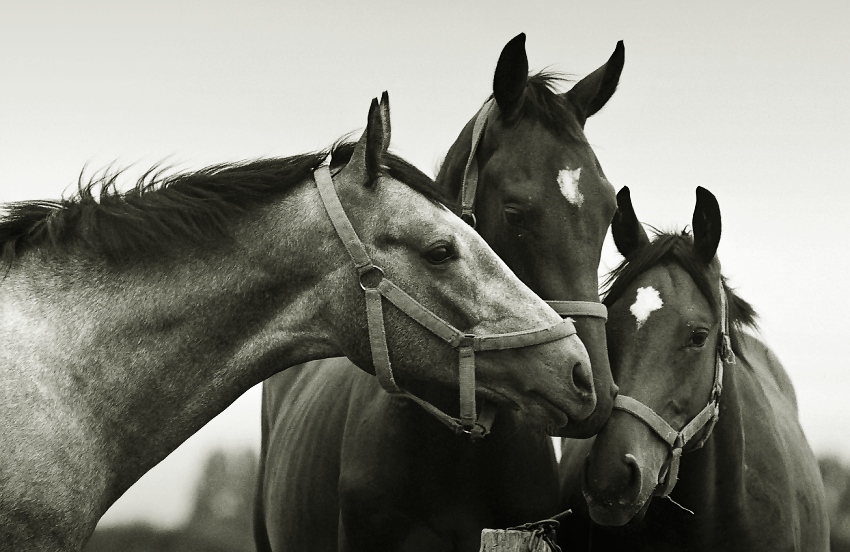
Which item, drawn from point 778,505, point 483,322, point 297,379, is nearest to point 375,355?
point 483,322

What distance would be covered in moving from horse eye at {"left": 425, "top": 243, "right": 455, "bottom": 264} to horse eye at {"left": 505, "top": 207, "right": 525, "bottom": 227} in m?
0.68

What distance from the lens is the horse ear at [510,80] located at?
13.1 ft

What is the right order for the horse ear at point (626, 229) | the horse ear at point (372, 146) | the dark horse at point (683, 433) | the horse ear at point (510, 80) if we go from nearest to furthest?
1. the horse ear at point (372, 146)
2. the horse ear at point (510, 80)
3. the dark horse at point (683, 433)
4. the horse ear at point (626, 229)

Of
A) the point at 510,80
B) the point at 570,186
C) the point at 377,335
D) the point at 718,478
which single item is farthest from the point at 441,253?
the point at 718,478

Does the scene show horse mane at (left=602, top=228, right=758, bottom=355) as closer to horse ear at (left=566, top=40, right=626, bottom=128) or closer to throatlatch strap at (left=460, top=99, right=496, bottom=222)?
horse ear at (left=566, top=40, right=626, bottom=128)

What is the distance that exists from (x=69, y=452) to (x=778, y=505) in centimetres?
351

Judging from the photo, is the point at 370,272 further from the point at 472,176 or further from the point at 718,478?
the point at 718,478

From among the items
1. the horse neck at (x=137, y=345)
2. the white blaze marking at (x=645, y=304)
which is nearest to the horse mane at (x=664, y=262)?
the white blaze marking at (x=645, y=304)

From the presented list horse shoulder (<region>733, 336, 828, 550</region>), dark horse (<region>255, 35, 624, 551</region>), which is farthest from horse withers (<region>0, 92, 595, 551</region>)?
horse shoulder (<region>733, 336, 828, 550</region>)

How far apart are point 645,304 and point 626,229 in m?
0.68

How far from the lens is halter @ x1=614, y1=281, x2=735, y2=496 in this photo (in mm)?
4152

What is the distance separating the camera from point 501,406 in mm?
3750

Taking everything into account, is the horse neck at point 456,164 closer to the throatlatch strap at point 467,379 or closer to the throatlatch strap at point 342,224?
the throatlatch strap at point 342,224

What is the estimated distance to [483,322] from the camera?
10.1 feet
